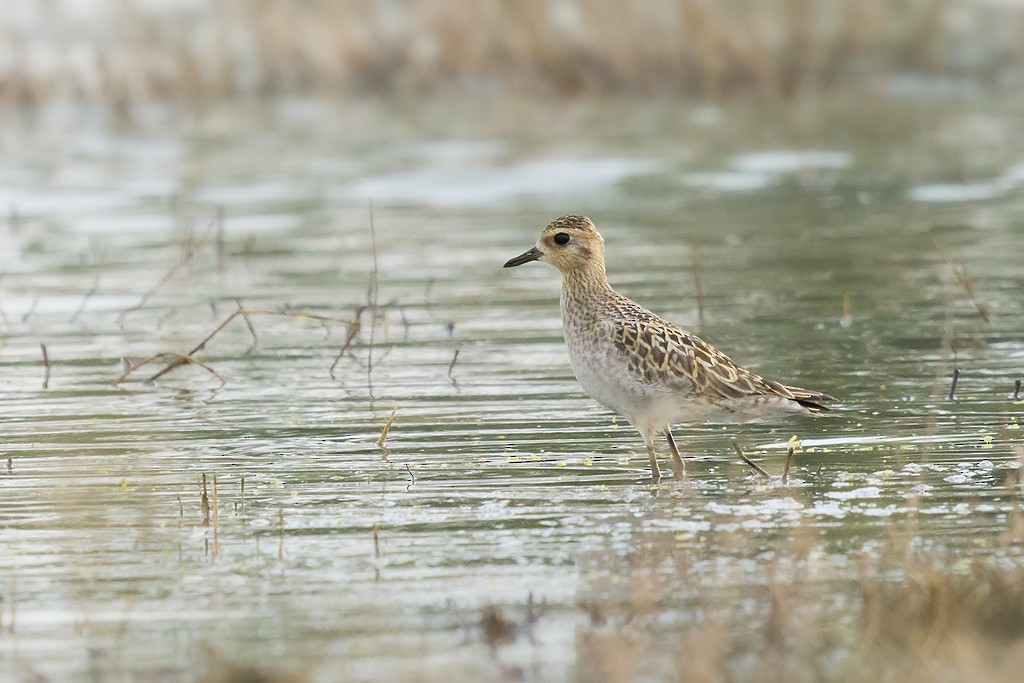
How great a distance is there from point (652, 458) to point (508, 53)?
61.2ft

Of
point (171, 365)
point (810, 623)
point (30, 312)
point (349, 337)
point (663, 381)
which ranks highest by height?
point (30, 312)

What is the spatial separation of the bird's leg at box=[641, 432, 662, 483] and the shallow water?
194 mm

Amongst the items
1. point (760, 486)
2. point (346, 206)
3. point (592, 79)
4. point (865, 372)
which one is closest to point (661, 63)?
point (592, 79)

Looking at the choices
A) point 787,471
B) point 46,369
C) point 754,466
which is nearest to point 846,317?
point 787,471

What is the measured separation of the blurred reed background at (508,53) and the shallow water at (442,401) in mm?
4821

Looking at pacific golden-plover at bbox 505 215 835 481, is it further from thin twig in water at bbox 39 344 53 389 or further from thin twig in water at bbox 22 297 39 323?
thin twig in water at bbox 22 297 39 323

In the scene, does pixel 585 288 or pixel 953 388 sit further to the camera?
pixel 953 388

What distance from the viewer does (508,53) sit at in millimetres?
26344

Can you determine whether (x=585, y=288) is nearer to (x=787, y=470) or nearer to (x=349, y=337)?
(x=787, y=470)

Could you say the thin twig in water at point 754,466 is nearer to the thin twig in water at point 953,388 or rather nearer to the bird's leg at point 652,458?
the bird's leg at point 652,458

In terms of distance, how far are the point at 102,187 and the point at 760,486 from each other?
1359 centimetres

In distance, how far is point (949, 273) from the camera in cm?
1366

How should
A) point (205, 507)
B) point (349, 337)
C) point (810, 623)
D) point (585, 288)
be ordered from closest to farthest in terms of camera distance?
1. point (810, 623)
2. point (205, 507)
3. point (585, 288)
4. point (349, 337)

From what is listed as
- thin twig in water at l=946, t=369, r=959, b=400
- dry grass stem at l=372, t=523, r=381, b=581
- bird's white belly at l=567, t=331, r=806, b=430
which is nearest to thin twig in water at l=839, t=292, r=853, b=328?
thin twig in water at l=946, t=369, r=959, b=400
